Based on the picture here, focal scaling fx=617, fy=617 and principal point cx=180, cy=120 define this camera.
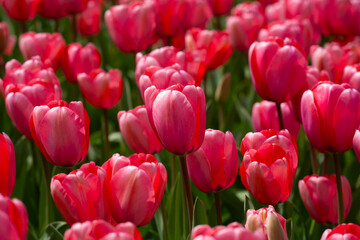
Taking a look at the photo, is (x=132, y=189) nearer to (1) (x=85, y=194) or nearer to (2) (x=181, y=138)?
(1) (x=85, y=194)

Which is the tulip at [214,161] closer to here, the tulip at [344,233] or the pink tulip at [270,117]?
the tulip at [344,233]

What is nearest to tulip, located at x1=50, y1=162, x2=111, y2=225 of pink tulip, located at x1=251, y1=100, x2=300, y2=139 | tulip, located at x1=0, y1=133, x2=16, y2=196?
tulip, located at x1=0, y1=133, x2=16, y2=196

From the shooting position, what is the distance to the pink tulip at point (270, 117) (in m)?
1.69

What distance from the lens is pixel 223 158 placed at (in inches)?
49.8

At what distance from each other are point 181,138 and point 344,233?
0.36m

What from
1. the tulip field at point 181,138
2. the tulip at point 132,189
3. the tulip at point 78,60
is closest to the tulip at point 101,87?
the tulip field at point 181,138

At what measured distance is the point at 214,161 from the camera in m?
1.26

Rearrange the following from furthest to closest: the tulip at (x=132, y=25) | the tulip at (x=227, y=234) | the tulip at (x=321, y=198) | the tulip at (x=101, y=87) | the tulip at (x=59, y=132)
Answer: the tulip at (x=132, y=25), the tulip at (x=101, y=87), the tulip at (x=321, y=198), the tulip at (x=59, y=132), the tulip at (x=227, y=234)

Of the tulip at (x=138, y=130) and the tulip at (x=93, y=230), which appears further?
the tulip at (x=138, y=130)

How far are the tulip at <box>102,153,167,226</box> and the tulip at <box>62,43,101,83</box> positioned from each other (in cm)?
94

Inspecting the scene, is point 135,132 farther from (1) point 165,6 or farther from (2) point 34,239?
(1) point 165,6

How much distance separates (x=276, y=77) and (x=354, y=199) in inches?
14.6

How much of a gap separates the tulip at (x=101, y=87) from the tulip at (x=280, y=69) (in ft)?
1.55

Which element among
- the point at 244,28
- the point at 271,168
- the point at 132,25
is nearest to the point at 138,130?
the point at 271,168
